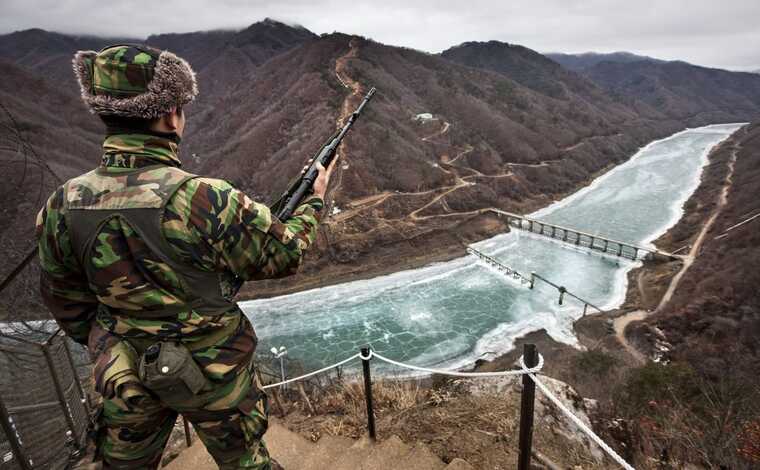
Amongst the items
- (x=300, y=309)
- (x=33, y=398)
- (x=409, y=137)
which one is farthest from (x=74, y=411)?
(x=409, y=137)

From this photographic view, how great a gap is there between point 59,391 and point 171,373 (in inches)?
107

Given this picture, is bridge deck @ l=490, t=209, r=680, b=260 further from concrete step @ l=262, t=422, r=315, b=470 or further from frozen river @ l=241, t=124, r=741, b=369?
concrete step @ l=262, t=422, r=315, b=470

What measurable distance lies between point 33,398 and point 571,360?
19626mm

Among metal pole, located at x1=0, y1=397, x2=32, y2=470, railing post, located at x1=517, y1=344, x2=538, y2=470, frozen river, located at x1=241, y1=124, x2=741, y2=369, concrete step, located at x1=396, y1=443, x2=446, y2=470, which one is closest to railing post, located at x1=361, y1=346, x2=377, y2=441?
concrete step, located at x1=396, y1=443, x2=446, y2=470

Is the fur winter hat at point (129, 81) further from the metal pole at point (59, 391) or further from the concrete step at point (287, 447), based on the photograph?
the concrete step at point (287, 447)

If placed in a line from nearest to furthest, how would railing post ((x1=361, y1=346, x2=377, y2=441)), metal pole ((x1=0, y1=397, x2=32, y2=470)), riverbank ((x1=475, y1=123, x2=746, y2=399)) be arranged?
metal pole ((x1=0, y1=397, x2=32, y2=470)), railing post ((x1=361, y1=346, x2=377, y2=441)), riverbank ((x1=475, y1=123, x2=746, y2=399))

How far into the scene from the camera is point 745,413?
24.6ft

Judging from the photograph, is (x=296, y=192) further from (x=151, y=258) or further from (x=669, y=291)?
(x=669, y=291)

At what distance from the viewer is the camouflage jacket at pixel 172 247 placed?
5.68ft

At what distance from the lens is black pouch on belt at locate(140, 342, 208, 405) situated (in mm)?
1745

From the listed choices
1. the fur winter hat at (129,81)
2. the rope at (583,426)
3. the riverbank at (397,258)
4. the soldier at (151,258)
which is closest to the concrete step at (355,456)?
the soldier at (151,258)

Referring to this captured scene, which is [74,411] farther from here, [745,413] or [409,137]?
[409,137]

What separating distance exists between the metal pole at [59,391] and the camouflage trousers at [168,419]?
1.72m

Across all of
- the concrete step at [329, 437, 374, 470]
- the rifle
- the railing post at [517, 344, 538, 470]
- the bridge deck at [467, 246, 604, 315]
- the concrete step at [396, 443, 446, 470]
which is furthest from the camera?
the bridge deck at [467, 246, 604, 315]
